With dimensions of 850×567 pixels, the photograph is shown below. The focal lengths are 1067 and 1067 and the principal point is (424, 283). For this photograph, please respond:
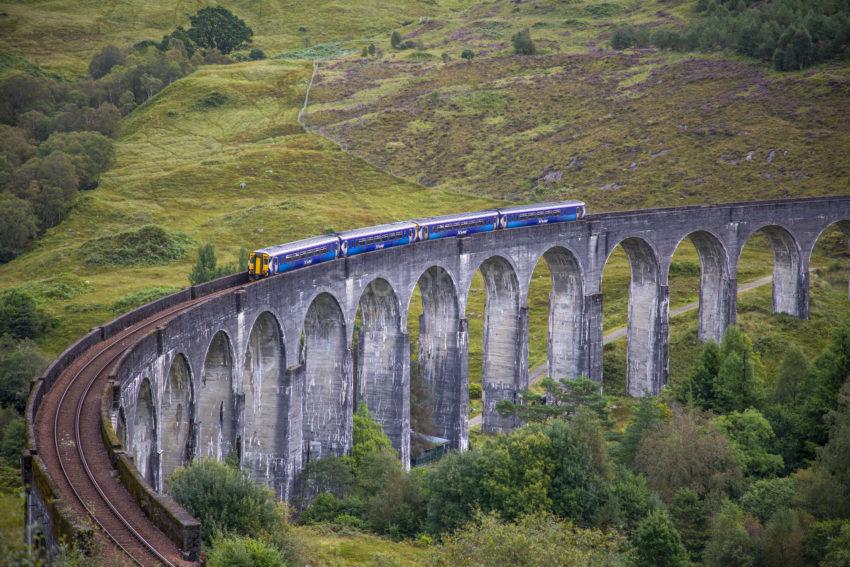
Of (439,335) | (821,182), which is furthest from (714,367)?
(821,182)

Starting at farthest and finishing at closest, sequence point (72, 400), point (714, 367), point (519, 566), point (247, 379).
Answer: point (714, 367) < point (247, 379) < point (72, 400) < point (519, 566)

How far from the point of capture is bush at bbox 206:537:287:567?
29828 mm

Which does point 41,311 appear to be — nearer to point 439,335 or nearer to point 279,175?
point 439,335

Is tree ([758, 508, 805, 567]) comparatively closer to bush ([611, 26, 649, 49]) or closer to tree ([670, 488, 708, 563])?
tree ([670, 488, 708, 563])

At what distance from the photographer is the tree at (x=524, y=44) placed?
160 m

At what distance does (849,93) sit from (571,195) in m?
35.3

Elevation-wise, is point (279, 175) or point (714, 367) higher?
point (279, 175)

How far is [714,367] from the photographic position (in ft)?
226

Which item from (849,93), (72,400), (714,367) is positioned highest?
(849,93)

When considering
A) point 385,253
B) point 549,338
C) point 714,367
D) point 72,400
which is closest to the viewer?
point 72,400

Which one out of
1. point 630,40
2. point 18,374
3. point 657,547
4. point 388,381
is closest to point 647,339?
point 388,381

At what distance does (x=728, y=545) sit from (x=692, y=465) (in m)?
9.05

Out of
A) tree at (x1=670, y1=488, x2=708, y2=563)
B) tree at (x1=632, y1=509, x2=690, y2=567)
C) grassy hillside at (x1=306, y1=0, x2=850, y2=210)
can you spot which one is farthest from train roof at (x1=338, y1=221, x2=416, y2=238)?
grassy hillside at (x1=306, y1=0, x2=850, y2=210)

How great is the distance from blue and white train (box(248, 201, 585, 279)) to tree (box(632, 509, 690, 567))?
76.1 feet
